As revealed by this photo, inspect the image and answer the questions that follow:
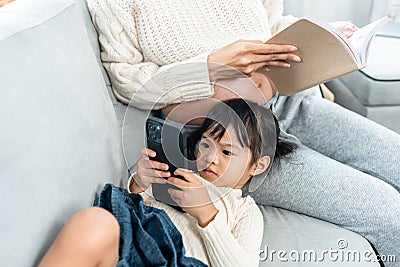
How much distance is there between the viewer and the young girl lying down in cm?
87

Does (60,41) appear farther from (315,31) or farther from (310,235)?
(310,235)

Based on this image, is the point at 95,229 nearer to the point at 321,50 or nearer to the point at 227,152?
the point at 227,152

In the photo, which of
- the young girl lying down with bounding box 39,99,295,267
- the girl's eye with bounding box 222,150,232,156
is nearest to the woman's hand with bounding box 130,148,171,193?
the young girl lying down with bounding box 39,99,295,267

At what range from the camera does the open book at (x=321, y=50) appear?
99 centimetres

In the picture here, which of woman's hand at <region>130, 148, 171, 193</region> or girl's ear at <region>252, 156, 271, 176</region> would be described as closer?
woman's hand at <region>130, 148, 171, 193</region>

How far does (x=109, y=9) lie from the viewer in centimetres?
112

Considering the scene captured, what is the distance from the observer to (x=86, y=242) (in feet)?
2.13

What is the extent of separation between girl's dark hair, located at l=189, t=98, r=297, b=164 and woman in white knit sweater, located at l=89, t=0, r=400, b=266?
70mm

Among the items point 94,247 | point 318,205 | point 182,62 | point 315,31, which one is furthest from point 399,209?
point 94,247

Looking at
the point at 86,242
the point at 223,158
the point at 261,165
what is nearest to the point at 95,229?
the point at 86,242

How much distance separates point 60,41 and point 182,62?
37 cm

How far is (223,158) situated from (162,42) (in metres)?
0.38

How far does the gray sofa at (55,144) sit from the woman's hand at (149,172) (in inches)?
1.8

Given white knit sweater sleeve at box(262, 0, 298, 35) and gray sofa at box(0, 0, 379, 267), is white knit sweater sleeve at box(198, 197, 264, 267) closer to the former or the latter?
gray sofa at box(0, 0, 379, 267)
